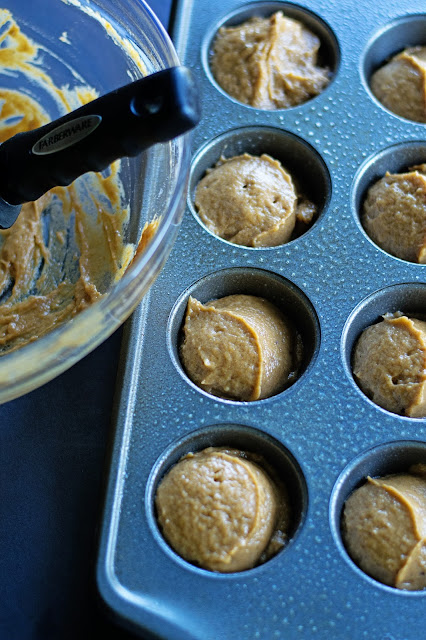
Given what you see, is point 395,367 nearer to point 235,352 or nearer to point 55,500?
point 235,352

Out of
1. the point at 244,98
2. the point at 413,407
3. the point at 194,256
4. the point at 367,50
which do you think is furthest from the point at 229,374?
the point at 367,50

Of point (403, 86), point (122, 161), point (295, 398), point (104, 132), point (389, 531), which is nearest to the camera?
point (104, 132)

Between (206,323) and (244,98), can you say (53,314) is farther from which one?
(244,98)

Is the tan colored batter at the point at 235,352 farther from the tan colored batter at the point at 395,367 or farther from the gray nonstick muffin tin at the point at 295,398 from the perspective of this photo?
the tan colored batter at the point at 395,367

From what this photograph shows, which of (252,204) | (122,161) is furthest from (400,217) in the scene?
(122,161)

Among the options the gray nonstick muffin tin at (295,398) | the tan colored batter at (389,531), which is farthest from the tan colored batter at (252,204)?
the tan colored batter at (389,531)

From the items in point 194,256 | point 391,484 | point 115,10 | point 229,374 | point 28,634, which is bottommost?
point 391,484

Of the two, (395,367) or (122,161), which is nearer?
(395,367)
